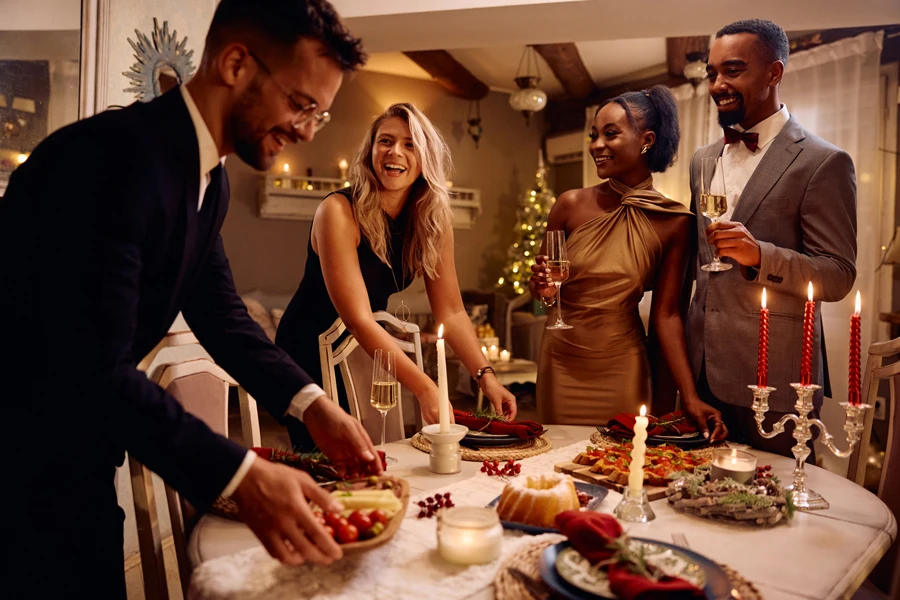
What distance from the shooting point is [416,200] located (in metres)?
2.43

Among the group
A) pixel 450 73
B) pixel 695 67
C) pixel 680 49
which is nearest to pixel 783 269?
pixel 695 67

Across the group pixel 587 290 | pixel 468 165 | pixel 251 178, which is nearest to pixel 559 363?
pixel 587 290

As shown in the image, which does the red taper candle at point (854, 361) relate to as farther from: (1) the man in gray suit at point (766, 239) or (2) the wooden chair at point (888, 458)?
(1) the man in gray suit at point (766, 239)

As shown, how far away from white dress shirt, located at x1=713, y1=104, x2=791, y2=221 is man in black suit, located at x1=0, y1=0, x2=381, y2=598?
62.9 inches

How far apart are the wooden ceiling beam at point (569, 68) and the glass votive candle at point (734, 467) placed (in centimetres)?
571

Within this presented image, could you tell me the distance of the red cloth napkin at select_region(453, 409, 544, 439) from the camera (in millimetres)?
1785

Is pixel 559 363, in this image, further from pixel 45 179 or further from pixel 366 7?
pixel 366 7

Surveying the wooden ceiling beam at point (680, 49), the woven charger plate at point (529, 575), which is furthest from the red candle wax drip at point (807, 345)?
the wooden ceiling beam at point (680, 49)

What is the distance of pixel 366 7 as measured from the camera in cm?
387

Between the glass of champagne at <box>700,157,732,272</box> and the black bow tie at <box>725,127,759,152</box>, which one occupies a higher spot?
the black bow tie at <box>725,127,759,152</box>

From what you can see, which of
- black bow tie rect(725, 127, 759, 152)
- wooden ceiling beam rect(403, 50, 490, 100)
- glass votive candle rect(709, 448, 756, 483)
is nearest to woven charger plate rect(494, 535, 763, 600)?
glass votive candle rect(709, 448, 756, 483)

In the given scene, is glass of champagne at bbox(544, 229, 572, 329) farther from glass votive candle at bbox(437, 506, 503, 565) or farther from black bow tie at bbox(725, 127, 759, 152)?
glass votive candle at bbox(437, 506, 503, 565)

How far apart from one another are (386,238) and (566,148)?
695 centimetres

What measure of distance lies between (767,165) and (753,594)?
1.64m
